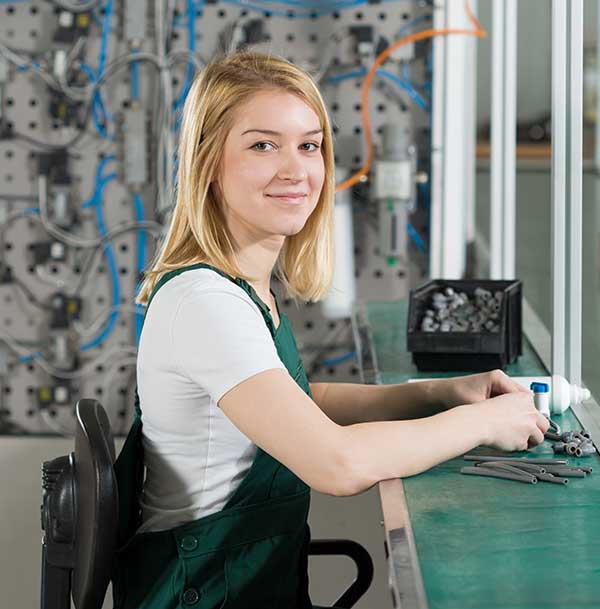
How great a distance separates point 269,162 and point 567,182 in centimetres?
60

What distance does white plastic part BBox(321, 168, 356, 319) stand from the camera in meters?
3.31

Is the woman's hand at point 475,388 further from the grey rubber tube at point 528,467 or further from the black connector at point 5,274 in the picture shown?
the black connector at point 5,274

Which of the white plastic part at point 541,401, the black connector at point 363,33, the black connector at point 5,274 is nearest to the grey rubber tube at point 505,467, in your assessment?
the white plastic part at point 541,401

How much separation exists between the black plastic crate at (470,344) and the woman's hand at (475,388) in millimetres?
354

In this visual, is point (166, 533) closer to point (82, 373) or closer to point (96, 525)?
point (96, 525)

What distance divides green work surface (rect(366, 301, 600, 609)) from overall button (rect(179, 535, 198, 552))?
11.8 inches

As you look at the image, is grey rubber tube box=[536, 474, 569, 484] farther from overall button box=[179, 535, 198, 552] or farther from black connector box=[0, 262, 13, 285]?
black connector box=[0, 262, 13, 285]

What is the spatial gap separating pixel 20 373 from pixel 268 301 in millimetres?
2120

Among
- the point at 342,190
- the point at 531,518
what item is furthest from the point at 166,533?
the point at 342,190

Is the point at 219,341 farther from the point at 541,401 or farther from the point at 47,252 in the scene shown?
the point at 47,252

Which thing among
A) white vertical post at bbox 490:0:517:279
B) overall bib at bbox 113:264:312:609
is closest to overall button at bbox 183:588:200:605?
overall bib at bbox 113:264:312:609

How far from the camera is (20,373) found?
3.54 m

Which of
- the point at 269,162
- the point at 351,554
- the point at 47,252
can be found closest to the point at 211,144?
the point at 269,162

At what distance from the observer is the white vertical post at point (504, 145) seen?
280cm
